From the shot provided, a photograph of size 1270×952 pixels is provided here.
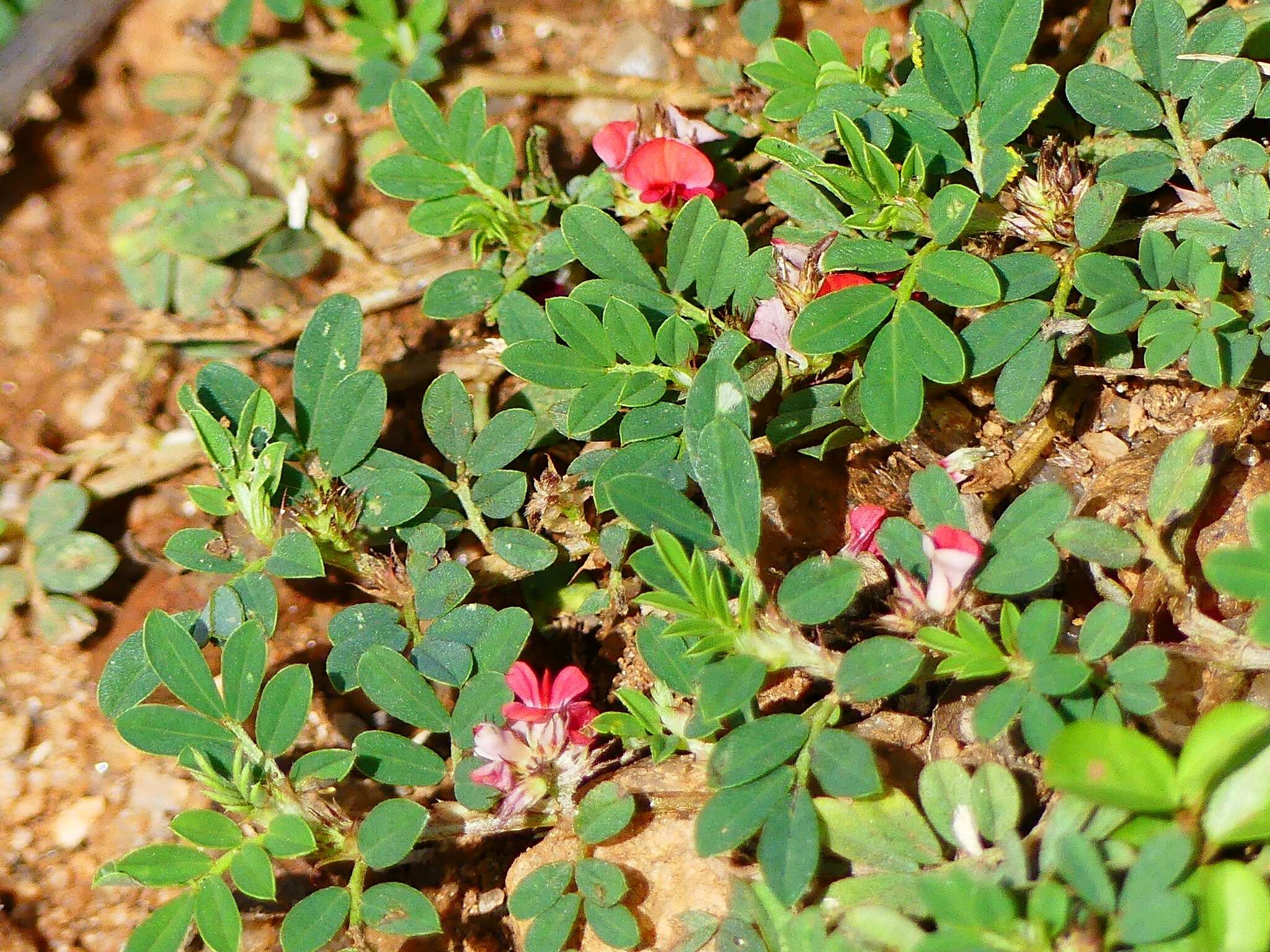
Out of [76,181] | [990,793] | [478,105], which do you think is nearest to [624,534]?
[990,793]

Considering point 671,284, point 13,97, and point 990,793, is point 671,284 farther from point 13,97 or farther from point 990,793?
point 13,97

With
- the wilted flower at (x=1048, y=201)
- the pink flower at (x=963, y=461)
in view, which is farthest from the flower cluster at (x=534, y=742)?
the wilted flower at (x=1048, y=201)

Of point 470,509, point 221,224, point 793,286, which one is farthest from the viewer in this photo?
point 221,224

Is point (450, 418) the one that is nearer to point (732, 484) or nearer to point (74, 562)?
→ point (732, 484)

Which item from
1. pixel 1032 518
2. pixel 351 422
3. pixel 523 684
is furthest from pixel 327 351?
pixel 1032 518

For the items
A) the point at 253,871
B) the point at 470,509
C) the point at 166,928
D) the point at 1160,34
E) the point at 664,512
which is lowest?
the point at 166,928

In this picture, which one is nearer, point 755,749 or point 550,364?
point 755,749

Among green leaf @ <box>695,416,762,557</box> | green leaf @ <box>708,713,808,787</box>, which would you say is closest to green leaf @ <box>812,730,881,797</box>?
green leaf @ <box>708,713,808,787</box>
